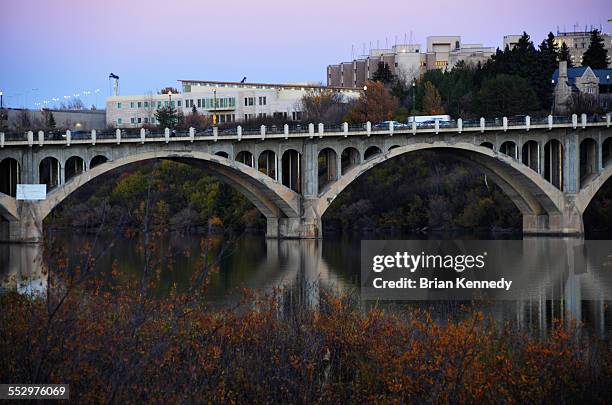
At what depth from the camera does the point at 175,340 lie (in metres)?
19.1

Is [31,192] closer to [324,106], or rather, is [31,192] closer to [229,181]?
[229,181]

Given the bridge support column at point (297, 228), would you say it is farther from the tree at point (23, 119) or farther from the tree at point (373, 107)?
the tree at point (23, 119)

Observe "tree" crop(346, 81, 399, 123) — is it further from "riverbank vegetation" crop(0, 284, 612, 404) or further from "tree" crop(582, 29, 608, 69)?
"riverbank vegetation" crop(0, 284, 612, 404)

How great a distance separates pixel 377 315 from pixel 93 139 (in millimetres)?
35175

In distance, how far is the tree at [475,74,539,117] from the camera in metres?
79.9

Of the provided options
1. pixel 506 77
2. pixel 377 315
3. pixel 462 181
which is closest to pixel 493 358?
pixel 377 315

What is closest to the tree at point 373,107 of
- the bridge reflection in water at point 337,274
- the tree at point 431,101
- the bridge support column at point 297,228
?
the tree at point 431,101

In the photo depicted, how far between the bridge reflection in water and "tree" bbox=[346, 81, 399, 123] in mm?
18005

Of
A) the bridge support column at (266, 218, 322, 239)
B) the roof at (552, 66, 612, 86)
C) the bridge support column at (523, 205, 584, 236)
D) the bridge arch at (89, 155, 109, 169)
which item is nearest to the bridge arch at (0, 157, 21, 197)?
the bridge arch at (89, 155, 109, 169)

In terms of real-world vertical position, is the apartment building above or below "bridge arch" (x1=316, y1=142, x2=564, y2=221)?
above

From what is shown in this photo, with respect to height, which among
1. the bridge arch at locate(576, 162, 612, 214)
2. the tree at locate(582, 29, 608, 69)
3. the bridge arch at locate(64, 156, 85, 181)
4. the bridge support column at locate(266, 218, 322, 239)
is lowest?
the bridge support column at locate(266, 218, 322, 239)

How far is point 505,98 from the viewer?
80250 mm

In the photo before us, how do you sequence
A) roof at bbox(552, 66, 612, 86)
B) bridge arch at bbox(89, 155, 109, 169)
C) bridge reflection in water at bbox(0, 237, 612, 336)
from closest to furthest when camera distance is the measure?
bridge reflection in water at bbox(0, 237, 612, 336)
bridge arch at bbox(89, 155, 109, 169)
roof at bbox(552, 66, 612, 86)

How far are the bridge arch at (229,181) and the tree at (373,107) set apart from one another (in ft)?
62.3
